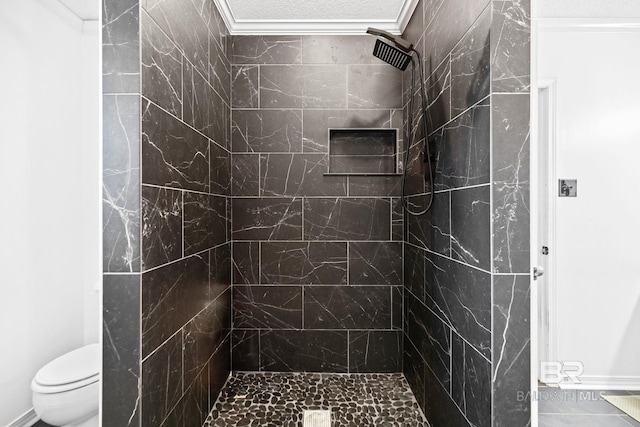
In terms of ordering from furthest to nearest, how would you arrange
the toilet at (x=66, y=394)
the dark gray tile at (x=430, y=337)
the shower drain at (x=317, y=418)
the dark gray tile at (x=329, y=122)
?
the dark gray tile at (x=329, y=122) < the shower drain at (x=317, y=418) < the dark gray tile at (x=430, y=337) < the toilet at (x=66, y=394)

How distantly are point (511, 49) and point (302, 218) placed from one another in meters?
1.56

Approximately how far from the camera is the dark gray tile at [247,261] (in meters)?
2.33

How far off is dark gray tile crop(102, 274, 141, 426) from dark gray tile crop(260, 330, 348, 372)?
1283 millimetres

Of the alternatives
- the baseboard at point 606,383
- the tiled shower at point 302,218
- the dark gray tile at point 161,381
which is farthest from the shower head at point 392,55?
the baseboard at point 606,383

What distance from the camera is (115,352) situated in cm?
111

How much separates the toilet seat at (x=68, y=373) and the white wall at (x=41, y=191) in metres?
0.11

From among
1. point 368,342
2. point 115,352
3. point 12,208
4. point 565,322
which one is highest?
point 12,208

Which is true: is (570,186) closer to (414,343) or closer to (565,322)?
(565,322)

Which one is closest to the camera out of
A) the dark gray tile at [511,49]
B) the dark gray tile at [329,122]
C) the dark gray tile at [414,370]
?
the dark gray tile at [511,49]

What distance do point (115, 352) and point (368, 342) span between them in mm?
1671

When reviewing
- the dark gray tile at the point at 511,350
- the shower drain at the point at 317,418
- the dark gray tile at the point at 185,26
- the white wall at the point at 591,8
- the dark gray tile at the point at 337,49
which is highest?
the white wall at the point at 591,8

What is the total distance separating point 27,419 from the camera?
1.51 m

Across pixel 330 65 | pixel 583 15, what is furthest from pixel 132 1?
pixel 583 15

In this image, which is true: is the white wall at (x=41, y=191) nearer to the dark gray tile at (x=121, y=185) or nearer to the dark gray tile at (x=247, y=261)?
the dark gray tile at (x=121, y=185)
